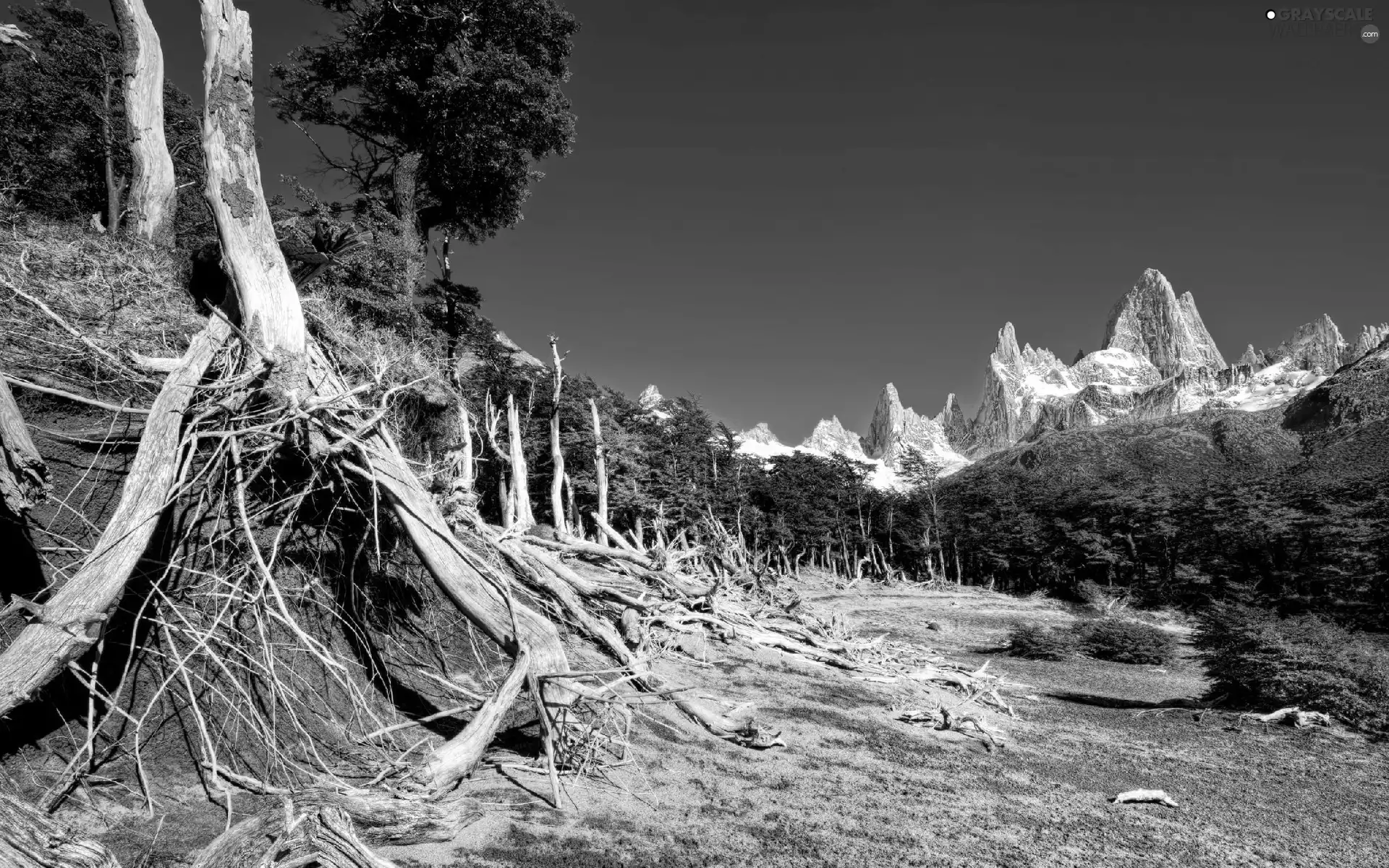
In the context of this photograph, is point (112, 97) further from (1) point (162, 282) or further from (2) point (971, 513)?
(2) point (971, 513)

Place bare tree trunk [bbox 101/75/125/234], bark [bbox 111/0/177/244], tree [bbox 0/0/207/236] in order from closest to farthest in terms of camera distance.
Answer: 1. bark [bbox 111/0/177/244]
2. bare tree trunk [bbox 101/75/125/234]
3. tree [bbox 0/0/207/236]

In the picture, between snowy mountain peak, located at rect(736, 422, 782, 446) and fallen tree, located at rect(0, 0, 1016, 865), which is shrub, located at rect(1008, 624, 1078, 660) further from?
snowy mountain peak, located at rect(736, 422, 782, 446)

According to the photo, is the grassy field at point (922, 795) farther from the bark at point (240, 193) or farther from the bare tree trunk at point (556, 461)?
the bare tree trunk at point (556, 461)

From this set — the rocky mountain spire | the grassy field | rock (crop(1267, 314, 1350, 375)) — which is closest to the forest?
the grassy field

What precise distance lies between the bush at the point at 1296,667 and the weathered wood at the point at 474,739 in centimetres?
1429

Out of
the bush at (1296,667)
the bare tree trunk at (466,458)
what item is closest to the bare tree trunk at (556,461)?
the bare tree trunk at (466,458)

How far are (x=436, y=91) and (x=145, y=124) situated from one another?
14.2 ft

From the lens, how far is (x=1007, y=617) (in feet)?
97.9

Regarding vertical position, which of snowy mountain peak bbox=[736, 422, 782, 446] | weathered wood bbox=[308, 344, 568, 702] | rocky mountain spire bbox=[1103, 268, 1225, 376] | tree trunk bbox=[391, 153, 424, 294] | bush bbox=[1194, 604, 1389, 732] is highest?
rocky mountain spire bbox=[1103, 268, 1225, 376]

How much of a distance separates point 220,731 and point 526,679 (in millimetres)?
1908

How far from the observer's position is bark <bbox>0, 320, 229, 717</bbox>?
2.86m

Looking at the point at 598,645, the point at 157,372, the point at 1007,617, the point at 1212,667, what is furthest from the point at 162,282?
the point at 1007,617

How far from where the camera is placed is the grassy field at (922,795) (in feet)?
14.5

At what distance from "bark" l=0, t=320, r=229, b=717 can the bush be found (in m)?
16.6
